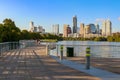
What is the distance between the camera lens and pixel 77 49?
41062 mm

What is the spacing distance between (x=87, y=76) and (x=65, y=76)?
1064 millimetres

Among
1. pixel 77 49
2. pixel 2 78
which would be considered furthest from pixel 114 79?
pixel 77 49

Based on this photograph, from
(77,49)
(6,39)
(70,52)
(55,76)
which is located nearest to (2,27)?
(6,39)

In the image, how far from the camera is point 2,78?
1534cm

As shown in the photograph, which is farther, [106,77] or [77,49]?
[77,49]

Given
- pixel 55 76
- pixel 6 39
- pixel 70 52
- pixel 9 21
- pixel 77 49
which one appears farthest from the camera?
pixel 9 21

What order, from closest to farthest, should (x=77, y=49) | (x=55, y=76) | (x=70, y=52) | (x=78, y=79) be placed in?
(x=78, y=79) < (x=55, y=76) < (x=70, y=52) < (x=77, y=49)

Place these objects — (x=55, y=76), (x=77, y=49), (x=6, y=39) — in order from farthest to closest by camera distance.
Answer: (x=6, y=39) < (x=77, y=49) < (x=55, y=76)

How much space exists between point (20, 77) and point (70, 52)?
16744mm

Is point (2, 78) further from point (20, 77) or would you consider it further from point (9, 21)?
point (9, 21)

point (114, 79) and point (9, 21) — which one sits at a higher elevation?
point (9, 21)

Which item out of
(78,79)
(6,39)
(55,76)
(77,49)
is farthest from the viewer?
(6,39)

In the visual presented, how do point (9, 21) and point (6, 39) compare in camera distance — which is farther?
point (9, 21)

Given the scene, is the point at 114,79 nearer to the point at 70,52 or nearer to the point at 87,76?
the point at 87,76
